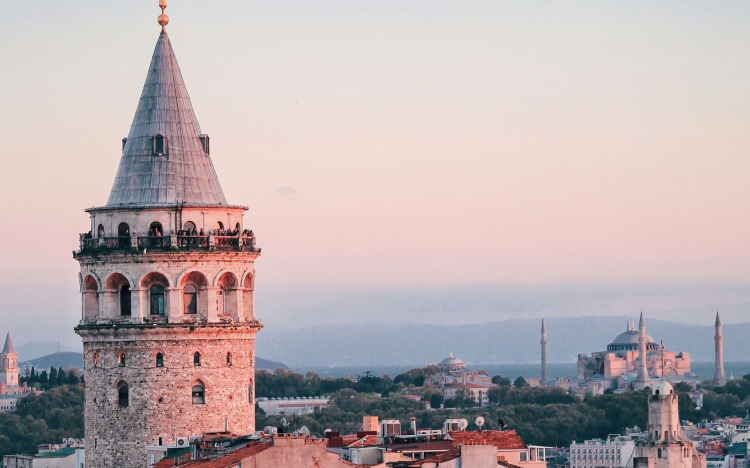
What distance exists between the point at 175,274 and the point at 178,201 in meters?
1.59

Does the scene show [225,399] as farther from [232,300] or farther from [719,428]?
[719,428]

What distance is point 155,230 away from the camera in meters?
47.6

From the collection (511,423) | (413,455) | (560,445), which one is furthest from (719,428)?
(413,455)

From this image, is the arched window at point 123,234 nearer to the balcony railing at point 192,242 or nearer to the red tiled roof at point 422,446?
the balcony railing at point 192,242

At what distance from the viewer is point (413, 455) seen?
50500 mm

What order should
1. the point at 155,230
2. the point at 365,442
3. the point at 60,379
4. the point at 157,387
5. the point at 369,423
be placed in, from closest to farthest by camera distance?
the point at 157,387
the point at 155,230
the point at 365,442
the point at 369,423
the point at 60,379

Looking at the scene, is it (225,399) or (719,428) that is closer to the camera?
(225,399)

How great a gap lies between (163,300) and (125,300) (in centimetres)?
92

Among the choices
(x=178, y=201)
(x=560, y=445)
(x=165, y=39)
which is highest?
(x=165, y=39)

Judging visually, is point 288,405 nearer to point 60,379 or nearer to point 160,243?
point 60,379

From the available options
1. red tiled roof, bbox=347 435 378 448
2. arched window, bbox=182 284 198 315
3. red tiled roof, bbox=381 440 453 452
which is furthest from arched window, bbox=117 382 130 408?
red tiled roof, bbox=347 435 378 448

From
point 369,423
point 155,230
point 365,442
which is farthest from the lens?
point 369,423

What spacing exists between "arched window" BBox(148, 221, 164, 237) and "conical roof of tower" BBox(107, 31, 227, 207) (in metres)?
0.46

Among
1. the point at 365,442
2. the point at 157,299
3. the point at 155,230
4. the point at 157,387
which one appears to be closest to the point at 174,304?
the point at 157,299
